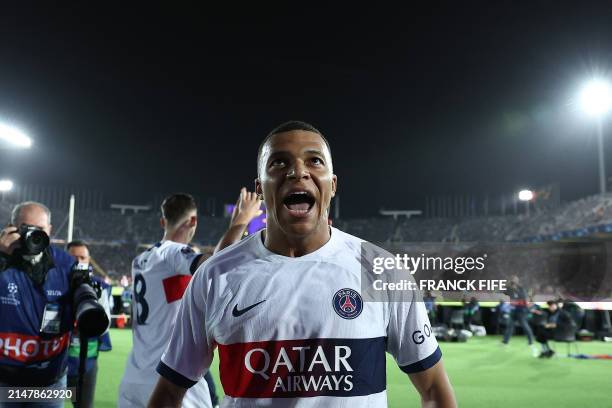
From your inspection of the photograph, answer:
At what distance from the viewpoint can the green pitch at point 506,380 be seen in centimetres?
747


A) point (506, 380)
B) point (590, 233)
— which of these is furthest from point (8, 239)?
point (590, 233)

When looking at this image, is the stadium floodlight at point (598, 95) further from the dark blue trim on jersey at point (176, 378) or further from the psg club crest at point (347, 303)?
the dark blue trim on jersey at point (176, 378)

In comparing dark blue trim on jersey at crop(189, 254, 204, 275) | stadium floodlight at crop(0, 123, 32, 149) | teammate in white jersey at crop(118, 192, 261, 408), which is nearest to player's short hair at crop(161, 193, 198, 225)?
teammate in white jersey at crop(118, 192, 261, 408)

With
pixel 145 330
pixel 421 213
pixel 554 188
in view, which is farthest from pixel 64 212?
pixel 145 330

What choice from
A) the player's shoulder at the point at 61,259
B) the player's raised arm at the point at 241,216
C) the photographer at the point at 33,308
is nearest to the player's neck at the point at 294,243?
the player's raised arm at the point at 241,216

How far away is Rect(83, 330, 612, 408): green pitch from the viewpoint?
747 centimetres

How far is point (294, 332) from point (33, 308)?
1.91 meters

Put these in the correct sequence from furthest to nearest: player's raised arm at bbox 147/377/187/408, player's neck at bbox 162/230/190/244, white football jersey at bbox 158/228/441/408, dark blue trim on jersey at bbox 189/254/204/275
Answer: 1. player's neck at bbox 162/230/190/244
2. dark blue trim on jersey at bbox 189/254/204/275
3. player's raised arm at bbox 147/377/187/408
4. white football jersey at bbox 158/228/441/408

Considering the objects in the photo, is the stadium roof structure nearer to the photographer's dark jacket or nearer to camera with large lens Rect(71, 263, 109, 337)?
the photographer's dark jacket

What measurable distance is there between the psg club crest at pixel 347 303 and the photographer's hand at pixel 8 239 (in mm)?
1949

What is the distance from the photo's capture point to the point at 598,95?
29953 millimetres

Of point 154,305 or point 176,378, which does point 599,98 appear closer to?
point 154,305

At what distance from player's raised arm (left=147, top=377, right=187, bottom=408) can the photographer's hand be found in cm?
142

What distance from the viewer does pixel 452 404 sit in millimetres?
1770
